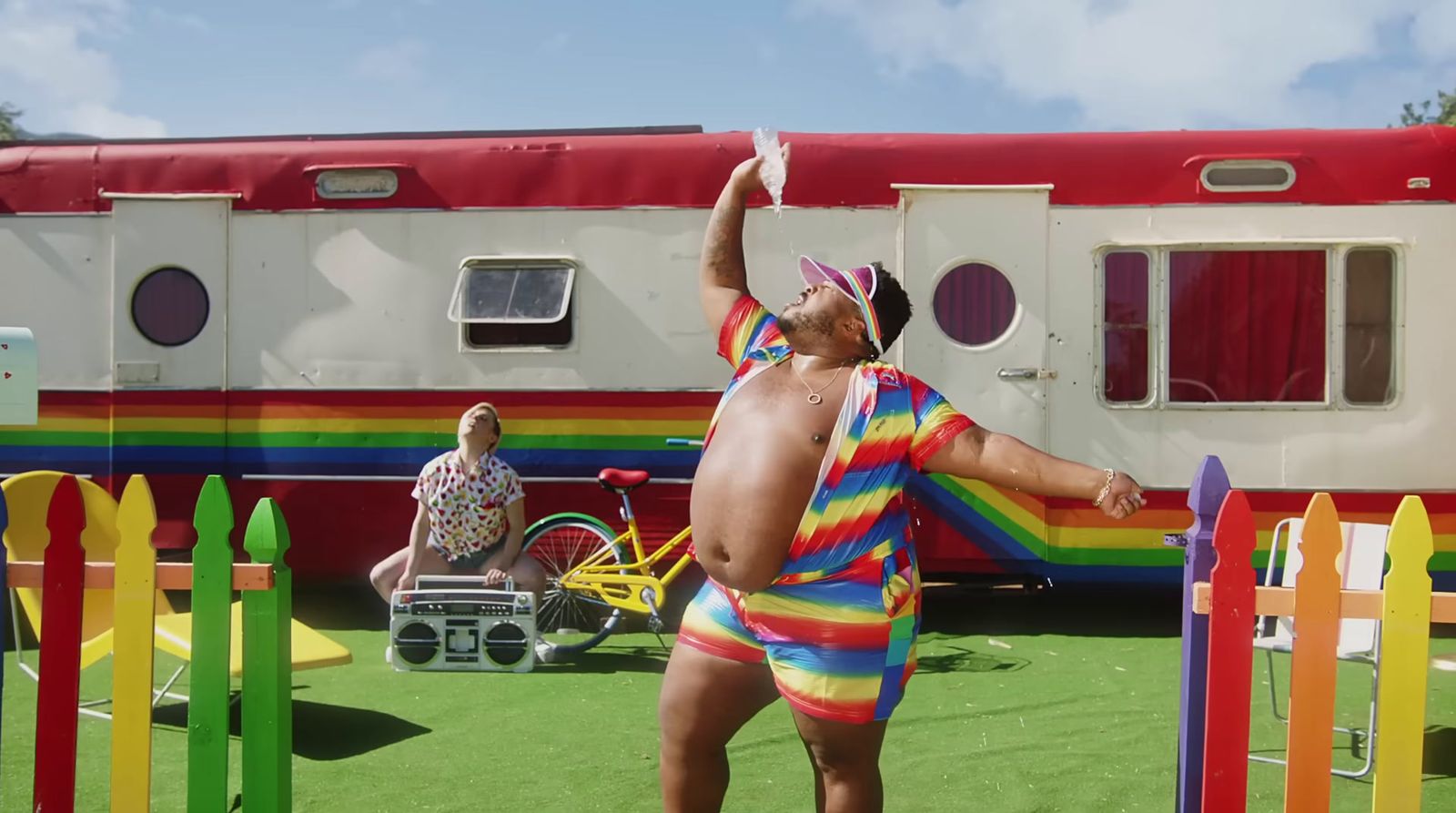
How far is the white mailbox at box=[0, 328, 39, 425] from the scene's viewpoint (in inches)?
180

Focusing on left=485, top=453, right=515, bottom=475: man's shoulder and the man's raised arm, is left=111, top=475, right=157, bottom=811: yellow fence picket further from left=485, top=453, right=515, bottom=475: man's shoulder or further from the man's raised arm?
left=485, top=453, right=515, bottom=475: man's shoulder

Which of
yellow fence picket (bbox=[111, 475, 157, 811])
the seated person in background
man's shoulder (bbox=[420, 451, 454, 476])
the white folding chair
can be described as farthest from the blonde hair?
the white folding chair

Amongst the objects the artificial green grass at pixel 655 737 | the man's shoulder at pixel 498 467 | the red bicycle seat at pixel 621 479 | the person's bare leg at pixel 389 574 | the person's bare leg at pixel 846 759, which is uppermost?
the man's shoulder at pixel 498 467

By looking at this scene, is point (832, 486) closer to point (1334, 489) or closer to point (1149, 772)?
point (1149, 772)

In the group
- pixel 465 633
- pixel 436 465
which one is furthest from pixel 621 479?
pixel 465 633

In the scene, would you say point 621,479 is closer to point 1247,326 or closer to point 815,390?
point 1247,326

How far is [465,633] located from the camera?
20.4 ft

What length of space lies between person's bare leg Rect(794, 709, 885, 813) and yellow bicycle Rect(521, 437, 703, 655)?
12.5 ft

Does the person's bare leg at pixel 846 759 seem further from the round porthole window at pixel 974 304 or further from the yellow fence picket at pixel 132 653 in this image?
the round porthole window at pixel 974 304

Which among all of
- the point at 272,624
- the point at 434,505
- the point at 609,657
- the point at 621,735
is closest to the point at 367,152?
the point at 434,505

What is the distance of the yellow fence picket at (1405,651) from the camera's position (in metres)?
3.22

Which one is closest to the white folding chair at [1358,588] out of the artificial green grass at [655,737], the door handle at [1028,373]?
the artificial green grass at [655,737]

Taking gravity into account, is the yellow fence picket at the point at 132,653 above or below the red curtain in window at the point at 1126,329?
below

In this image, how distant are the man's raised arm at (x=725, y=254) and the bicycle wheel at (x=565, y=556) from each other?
3.68m
